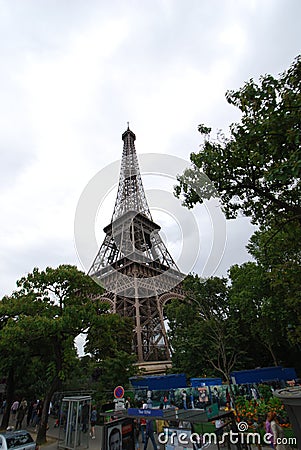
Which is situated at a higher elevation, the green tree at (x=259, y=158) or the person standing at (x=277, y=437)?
the green tree at (x=259, y=158)

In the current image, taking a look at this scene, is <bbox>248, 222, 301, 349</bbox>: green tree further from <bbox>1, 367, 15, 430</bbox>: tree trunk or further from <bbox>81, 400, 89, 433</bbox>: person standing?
<bbox>1, 367, 15, 430</bbox>: tree trunk

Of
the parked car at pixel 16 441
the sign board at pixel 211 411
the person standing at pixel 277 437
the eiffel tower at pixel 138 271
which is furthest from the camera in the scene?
the eiffel tower at pixel 138 271

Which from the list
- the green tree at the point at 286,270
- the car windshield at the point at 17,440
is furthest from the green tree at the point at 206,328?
the car windshield at the point at 17,440

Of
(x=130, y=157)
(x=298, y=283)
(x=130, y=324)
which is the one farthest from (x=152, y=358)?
(x=130, y=157)

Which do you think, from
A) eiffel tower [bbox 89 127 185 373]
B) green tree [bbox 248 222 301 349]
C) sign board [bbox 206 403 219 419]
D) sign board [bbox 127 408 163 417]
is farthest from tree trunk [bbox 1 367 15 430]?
green tree [bbox 248 222 301 349]

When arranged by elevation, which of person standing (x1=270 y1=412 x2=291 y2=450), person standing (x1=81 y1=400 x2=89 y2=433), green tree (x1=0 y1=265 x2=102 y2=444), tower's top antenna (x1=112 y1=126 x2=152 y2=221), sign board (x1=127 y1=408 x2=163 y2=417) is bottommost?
person standing (x1=270 y1=412 x2=291 y2=450)

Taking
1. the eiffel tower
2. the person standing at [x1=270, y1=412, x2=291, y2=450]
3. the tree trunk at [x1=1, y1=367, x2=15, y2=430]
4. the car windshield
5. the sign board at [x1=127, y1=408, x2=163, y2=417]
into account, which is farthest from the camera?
the eiffel tower

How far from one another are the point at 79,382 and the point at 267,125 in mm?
21542

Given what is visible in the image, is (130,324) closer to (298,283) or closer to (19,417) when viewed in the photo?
(19,417)

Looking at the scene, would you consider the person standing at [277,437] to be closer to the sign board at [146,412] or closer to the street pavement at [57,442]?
the sign board at [146,412]

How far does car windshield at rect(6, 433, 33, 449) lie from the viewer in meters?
8.32

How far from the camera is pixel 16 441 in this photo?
8562 mm

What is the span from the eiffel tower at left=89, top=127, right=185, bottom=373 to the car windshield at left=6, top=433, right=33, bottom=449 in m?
17.8

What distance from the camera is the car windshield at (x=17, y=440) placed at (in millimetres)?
8320
